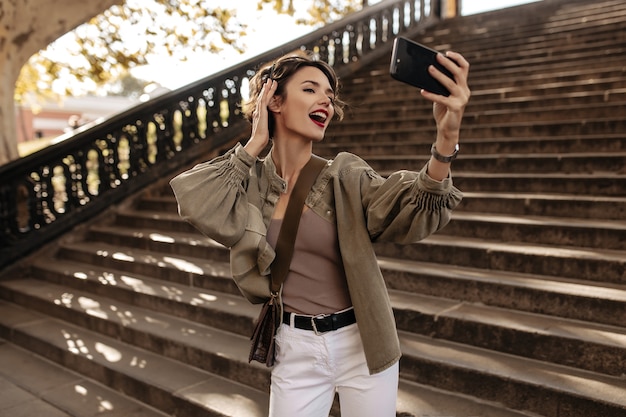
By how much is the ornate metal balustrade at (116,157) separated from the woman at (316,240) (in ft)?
18.2

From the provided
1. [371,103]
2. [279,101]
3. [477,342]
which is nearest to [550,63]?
[371,103]

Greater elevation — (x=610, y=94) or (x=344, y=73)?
(x=344, y=73)

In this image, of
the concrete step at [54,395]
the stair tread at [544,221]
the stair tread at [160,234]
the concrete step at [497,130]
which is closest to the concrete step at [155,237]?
the stair tread at [160,234]

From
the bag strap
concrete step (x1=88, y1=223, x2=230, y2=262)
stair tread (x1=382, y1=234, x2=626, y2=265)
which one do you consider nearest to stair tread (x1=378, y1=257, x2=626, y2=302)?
stair tread (x1=382, y1=234, x2=626, y2=265)

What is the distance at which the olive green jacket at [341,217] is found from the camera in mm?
1661

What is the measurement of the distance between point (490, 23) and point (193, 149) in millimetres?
Result: 7228

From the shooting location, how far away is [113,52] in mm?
10148

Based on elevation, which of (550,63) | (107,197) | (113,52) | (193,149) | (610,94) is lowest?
(107,197)

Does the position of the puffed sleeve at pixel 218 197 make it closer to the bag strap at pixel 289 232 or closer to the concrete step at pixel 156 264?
the bag strap at pixel 289 232

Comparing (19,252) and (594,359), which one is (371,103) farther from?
(594,359)

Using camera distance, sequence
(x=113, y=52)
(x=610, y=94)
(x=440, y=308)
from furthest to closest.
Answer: (x=113, y=52), (x=610, y=94), (x=440, y=308)

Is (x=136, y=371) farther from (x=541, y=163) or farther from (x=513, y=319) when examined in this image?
(x=541, y=163)

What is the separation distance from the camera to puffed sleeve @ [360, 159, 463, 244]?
1532 mm

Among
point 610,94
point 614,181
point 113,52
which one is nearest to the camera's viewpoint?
point 614,181
